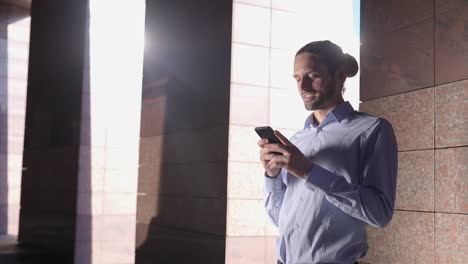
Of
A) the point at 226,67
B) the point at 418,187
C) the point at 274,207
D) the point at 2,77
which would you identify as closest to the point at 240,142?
the point at 226,67

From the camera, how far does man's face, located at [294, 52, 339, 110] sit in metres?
2.33

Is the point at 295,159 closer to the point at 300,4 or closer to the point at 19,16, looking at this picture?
the point at 300,4

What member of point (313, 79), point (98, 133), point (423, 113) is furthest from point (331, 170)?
point (98, 133)

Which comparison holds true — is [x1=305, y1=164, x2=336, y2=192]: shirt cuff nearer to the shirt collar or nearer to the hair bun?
the shirt collar

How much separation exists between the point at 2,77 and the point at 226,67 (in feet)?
34.2

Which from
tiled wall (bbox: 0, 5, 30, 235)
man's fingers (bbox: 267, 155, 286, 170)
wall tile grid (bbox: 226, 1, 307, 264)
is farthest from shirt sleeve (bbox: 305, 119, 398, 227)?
tiled wall (bbox: 0, 5, 30, 235)

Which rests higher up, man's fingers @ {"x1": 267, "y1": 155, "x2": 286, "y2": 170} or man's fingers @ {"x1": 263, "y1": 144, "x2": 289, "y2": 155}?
man's fingers @ {"x1": 263, "y1": 144, "x2": 289, "y2": 155}

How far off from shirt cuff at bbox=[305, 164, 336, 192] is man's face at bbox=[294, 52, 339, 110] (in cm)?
32

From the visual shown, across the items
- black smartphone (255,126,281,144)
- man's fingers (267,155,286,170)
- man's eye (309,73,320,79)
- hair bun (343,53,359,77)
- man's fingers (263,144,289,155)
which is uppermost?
hair bun (343,53,359,77)

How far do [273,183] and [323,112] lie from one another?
0.37 meters

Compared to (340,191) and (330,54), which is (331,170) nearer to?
(340,191)

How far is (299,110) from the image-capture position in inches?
270

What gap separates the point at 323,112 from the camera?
8.07 ft

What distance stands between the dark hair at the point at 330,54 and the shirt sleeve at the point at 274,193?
1.71 ft
